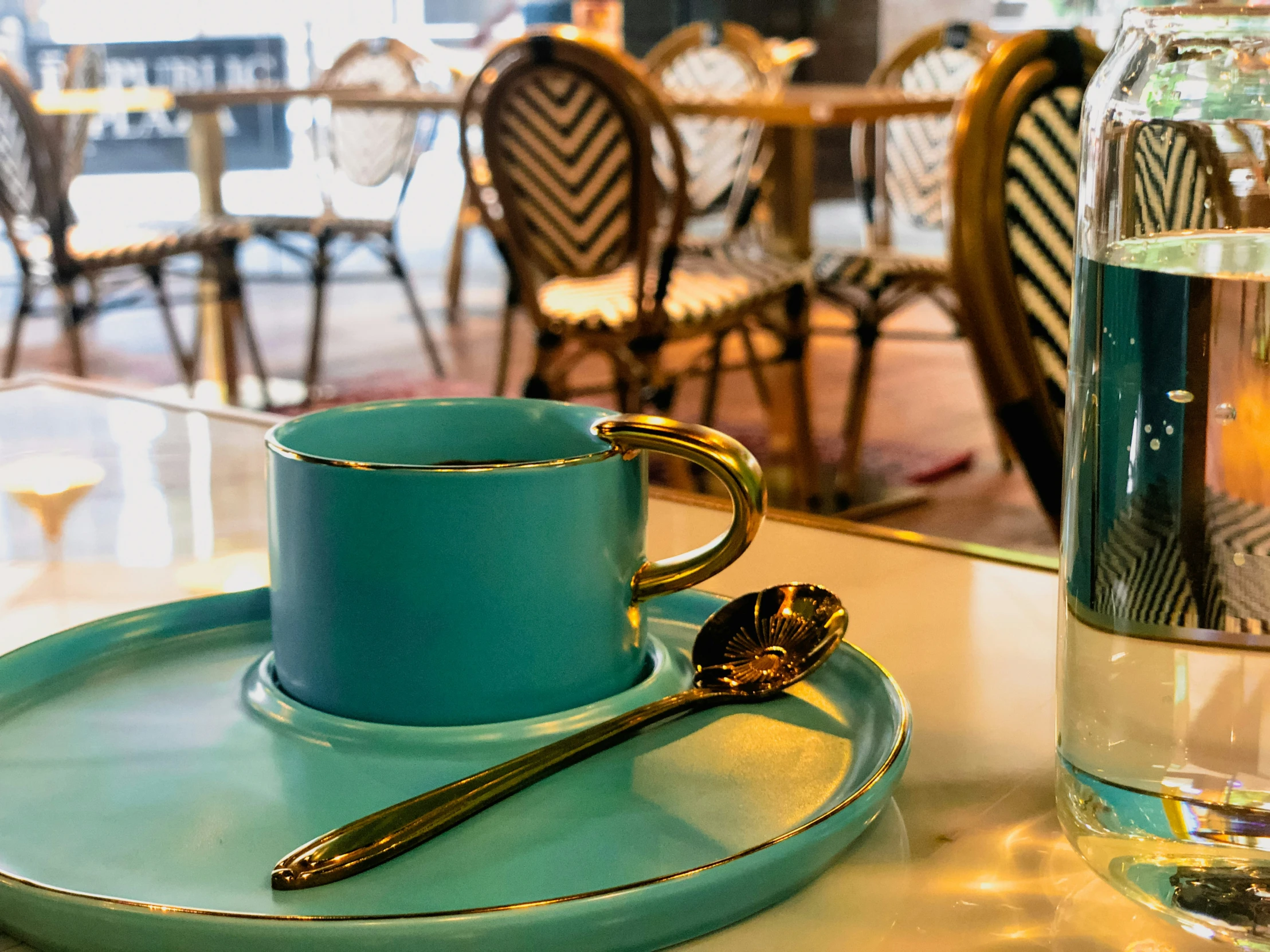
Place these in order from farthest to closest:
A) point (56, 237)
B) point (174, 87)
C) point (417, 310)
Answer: point (174, 87)
point (417, 310)
point (56, 237)

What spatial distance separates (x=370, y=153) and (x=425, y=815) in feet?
12.3

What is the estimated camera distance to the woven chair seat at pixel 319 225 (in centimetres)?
328

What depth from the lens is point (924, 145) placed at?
3.02 meters

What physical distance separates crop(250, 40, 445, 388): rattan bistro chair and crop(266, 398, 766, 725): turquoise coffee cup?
3.10 meters

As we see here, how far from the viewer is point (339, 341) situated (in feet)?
13.6

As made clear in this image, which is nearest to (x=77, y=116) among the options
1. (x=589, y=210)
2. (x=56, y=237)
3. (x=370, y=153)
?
(x=370, y=153)

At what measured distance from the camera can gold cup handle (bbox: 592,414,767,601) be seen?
303mm

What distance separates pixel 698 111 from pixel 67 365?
2.21m

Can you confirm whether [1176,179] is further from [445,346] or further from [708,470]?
[445,346]

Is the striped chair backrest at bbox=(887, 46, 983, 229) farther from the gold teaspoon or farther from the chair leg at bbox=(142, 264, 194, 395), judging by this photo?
the gold teaspoon

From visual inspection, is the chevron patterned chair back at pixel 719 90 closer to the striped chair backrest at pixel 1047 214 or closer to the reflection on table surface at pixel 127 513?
the striped chair backrest at pixel 1047 214

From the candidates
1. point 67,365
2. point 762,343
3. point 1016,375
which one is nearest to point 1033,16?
point 762,343

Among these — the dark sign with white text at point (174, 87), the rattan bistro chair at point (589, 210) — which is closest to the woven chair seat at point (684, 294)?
the rattan bistro chair at point (589, 210)

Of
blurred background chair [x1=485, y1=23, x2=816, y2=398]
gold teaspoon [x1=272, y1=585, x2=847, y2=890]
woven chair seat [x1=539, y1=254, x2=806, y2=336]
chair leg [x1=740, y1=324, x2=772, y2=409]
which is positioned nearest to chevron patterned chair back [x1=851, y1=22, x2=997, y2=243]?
blurred background chair [x1=485, y1=23, x2=816, y2=398]
